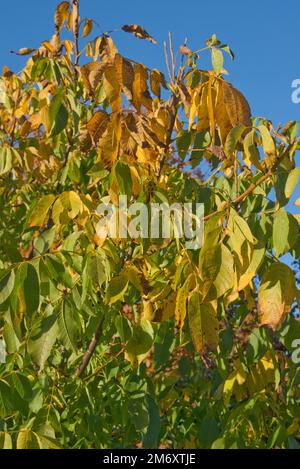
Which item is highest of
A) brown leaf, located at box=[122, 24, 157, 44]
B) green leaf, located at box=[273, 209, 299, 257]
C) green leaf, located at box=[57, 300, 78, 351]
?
brown leaf, located at box=[122, 24, 157, 44]

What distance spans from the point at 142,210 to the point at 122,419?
797mm

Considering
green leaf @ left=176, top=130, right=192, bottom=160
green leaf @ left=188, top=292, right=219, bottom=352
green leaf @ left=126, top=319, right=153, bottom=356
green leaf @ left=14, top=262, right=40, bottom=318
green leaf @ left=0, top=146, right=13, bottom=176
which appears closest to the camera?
green leaf @ left=188, top=292, right=219, bottom=352

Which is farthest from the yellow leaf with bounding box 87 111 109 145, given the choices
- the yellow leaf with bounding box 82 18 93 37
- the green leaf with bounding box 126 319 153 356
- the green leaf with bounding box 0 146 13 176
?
the yellow leaf with bounding box 82 18 93 37

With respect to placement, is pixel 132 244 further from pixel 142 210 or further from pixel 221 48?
pixel 221 48

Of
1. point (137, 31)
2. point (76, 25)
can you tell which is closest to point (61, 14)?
point (76, 25)

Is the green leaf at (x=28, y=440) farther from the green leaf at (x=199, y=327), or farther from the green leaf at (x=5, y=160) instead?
the green leaf at (x=5, y=160)

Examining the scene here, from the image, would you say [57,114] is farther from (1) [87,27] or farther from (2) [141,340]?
(1) [87,27]

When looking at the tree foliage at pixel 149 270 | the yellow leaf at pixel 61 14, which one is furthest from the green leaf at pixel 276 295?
the yellow leaf at pixel 61 14

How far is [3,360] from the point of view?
1955 mm

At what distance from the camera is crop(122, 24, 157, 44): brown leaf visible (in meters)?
2.11

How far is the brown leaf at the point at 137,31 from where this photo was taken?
2106mm

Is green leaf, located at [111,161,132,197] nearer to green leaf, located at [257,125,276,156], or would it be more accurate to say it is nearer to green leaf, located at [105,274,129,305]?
green leaf, located at [105,274,129,305]
